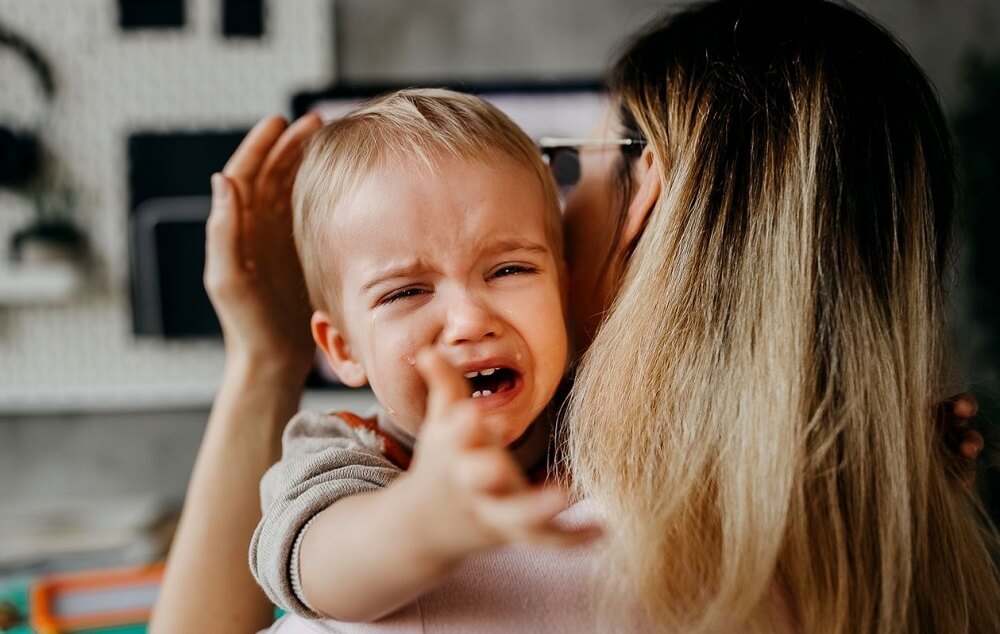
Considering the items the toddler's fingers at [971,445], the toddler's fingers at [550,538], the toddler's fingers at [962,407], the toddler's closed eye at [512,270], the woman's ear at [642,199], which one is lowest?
the toddler's fingers at [971,445]

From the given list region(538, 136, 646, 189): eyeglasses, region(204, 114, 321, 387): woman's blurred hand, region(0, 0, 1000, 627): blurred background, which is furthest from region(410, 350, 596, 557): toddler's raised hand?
region(0, 0, 1000, 627): blurred background

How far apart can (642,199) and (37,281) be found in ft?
4.19

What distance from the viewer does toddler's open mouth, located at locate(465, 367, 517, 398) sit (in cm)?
66

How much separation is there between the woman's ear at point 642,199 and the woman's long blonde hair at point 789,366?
43mm

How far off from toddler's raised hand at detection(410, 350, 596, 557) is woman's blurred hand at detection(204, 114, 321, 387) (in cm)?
60

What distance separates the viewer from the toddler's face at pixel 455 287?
65 centimetres

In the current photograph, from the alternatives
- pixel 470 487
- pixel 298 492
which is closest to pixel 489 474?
pixel 470 487

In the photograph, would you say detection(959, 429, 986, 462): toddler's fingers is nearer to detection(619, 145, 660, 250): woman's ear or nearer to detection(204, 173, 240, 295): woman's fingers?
detection(619, 145, 660, 250): woman's ear

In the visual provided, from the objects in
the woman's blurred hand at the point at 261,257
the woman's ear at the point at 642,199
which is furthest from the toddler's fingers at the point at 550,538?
the woman's blurred hand at the point at 261,257

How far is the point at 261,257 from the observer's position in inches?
39.7

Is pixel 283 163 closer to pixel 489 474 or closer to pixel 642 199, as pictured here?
pixel 642 199

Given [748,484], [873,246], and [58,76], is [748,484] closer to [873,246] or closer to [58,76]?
[873,246]

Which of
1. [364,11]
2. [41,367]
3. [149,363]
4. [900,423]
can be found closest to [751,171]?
[900,423]

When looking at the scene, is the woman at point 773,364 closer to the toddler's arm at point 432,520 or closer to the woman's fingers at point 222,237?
the toddler's arm at point 432,520
